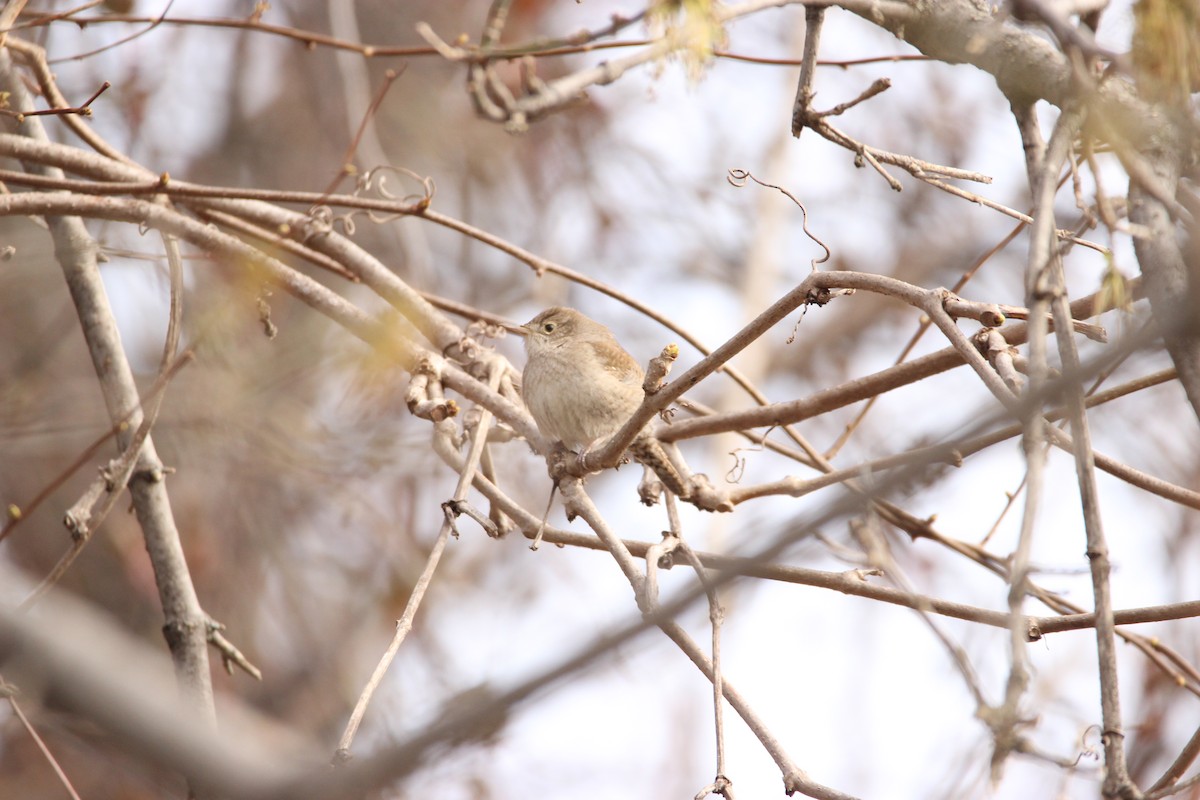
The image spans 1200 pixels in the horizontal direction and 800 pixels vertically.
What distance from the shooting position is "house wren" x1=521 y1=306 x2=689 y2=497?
146 inches

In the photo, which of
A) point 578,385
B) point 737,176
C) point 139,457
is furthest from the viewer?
point 578,385

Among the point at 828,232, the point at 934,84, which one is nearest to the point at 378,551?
the point at 828,232

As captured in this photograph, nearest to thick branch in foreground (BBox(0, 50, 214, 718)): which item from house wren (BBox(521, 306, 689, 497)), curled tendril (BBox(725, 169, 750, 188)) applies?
house wren (BBox(521, 306, 689, 497))

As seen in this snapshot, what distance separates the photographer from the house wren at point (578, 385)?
3.71 meters

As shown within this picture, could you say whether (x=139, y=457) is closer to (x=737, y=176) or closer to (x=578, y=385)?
(x=578, y=385)

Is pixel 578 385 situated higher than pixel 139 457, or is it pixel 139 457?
pixel 578 385

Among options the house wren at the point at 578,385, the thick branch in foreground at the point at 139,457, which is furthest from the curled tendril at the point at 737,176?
the thick branch in foreground at the point at 139,457

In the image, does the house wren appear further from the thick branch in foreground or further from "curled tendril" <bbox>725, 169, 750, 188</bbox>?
the thick branch in foreground

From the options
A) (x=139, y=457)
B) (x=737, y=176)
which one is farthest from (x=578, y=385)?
(x=139, y=457)

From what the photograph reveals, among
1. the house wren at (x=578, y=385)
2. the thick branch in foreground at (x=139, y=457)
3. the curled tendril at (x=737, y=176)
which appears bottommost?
the thick branch in foreground at (x=139, y=457)

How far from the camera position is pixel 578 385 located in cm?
372

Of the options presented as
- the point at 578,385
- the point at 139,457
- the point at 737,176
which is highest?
the point at 578,385

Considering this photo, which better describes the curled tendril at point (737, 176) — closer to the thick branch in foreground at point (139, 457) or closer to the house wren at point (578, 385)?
the house wren at point (578, 385)

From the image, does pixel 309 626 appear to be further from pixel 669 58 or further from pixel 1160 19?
pixel 1160 19
